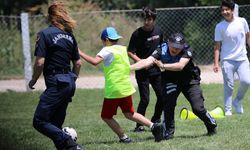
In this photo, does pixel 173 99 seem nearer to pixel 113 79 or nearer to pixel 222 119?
pixel 113 79

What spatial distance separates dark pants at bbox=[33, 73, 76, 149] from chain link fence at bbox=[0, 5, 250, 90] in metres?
10.2

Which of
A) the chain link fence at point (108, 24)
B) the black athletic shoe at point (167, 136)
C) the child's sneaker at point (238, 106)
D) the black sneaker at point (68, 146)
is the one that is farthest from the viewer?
the chain link fence at point (108, 24)

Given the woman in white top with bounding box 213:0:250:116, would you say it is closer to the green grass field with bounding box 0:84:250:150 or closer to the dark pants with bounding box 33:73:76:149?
the green grass field with bounding box 0:84:250:150

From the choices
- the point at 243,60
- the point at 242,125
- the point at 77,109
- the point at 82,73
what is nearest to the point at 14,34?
the point at 82,73

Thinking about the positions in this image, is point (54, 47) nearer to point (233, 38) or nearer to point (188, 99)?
point (188, 99)

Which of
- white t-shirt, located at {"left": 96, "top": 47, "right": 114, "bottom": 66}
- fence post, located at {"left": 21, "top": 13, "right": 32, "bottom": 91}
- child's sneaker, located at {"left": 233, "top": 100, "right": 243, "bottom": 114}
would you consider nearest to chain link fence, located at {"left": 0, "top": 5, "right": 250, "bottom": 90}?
fence post, located at {"left": 21, "top": 13, "right": 32, "bottom": 91}

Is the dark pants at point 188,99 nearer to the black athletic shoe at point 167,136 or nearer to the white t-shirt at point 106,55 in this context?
the black athletic shoe at point 167,136

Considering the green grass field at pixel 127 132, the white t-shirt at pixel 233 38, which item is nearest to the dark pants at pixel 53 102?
the green grass field at pixel 127 132

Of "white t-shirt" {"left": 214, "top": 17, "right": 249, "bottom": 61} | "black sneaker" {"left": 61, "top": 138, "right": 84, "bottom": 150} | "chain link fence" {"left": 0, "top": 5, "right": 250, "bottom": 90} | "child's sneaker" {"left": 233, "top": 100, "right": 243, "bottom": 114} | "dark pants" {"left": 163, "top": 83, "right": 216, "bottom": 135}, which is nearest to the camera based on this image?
"black sneaker" {"left": 61, "top": 138, "right": 84, "bottom": 150}

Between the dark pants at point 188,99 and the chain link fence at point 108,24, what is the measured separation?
900cm

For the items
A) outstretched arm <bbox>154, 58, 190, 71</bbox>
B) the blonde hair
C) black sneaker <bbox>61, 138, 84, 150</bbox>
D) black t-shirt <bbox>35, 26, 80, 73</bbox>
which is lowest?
black sneaker <bbox>61, 138, 84, 150</bbox>

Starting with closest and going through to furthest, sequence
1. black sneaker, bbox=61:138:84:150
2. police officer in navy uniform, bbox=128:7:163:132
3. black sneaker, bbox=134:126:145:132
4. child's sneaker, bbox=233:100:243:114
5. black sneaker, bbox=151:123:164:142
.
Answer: black sneaker, bbox=61:138:84:150, black sneaker, bbox=151:123:164:142, black sneaker, bbox=134:126:145:132, police officer in navy uniform, bbox=128:7:163:132, child's sneaker, bbox=233:100:243:114

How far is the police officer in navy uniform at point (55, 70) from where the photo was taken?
7.23 metres

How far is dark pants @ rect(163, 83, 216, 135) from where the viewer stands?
327 inches
